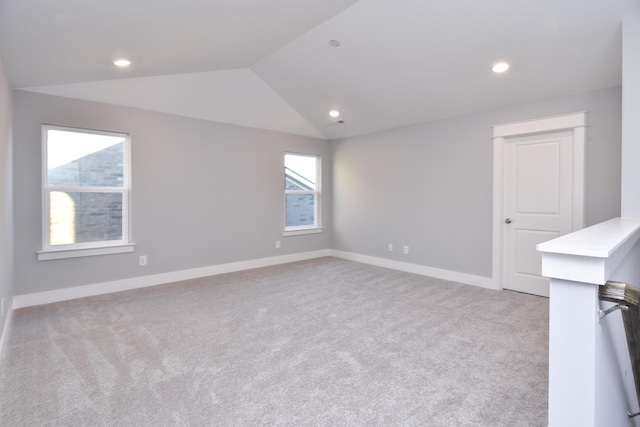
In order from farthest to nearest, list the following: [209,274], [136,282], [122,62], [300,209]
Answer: [300,209] < [209,274] < [136,282] < [122,62]

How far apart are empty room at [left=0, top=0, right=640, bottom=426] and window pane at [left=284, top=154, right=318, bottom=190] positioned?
0.29 ft

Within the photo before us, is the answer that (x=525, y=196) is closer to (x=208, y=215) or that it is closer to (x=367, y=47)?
(x=367, y=47)

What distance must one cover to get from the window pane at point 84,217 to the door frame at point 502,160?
181 inches

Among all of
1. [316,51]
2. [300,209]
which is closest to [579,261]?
[316,51]

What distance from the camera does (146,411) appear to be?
1.74 m

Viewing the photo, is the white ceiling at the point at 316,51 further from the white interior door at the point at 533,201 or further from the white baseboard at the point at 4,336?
the white baseboard at the point at 4,336

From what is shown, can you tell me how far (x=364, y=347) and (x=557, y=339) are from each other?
1576 mm

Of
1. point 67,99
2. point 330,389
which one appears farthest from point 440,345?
point 67,99

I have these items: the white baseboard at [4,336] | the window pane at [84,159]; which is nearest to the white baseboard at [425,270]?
the window pane at [84,159]

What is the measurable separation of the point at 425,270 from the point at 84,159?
4.61m

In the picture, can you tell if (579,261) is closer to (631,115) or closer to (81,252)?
(631,115)

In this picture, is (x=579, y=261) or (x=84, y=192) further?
(x=84, y=192)

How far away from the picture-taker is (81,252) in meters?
3.71

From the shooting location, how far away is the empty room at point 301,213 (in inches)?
70.7
